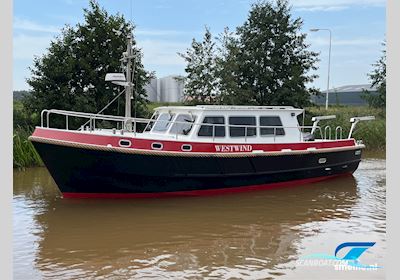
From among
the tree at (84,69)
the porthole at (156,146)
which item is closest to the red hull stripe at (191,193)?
the porthole at (156,146)

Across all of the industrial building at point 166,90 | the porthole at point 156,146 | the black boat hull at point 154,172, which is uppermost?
the industrial building at point 166,90

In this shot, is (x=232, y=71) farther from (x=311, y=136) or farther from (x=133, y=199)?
(x=133, y=199)

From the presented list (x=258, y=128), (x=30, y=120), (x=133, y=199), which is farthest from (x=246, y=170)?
(x=30, y=120)

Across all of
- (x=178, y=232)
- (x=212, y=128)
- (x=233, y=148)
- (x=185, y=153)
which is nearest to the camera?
(x=178, y=232)

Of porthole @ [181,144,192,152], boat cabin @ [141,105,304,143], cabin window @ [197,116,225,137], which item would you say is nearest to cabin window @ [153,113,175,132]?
boat cabin @ [141,105,304,143]

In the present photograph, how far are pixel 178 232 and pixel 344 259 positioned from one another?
105 inches

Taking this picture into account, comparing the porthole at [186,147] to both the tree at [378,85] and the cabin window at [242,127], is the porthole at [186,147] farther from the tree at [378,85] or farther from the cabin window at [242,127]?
the tree at [378,85]

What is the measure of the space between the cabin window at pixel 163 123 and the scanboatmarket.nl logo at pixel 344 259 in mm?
5402

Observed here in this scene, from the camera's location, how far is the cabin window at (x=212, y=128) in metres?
10.6

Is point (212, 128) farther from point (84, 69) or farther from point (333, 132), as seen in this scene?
point (333, 132)

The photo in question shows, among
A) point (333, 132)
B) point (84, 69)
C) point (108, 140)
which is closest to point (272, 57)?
point (333, 132)

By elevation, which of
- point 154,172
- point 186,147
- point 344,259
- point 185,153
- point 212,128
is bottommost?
point 344,259

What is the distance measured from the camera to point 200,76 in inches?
809

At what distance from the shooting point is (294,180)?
11781 millimetres
